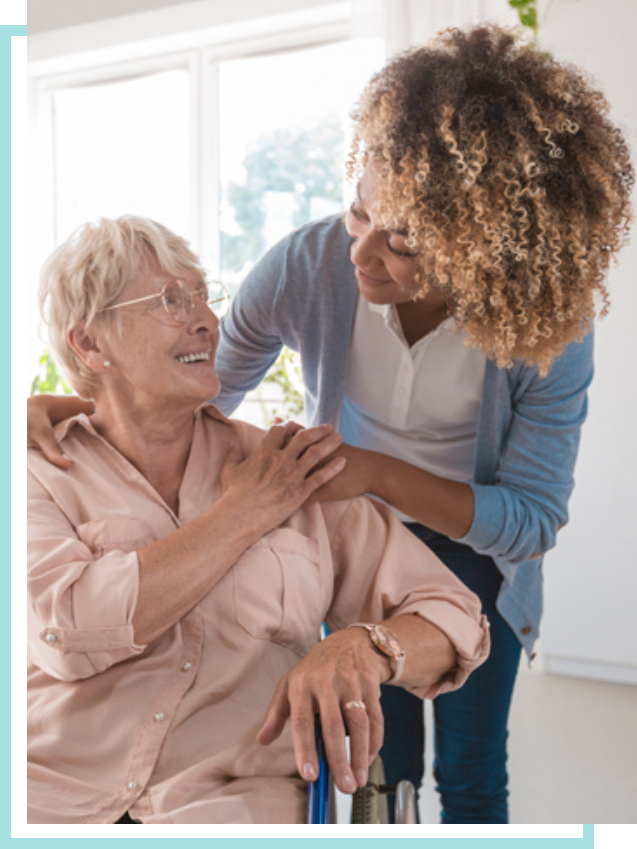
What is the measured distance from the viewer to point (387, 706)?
1.69 m

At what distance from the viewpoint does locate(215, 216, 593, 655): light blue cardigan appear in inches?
53.4

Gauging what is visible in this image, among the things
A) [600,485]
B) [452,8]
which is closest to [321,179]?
[452,8]

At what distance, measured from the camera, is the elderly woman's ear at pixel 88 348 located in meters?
1.31

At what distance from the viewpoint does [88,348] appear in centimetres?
133

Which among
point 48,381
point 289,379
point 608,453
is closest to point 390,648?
point 608,453

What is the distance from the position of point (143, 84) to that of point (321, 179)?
0.86 meters

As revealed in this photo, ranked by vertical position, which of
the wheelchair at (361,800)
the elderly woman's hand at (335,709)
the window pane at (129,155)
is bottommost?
the wheelchair at (361,800)

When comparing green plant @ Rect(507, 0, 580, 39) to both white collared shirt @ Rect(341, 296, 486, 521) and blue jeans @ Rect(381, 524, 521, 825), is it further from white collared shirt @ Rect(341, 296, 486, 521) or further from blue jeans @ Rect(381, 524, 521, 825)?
blue jeans @ Rect(381, 524, 521, 825)

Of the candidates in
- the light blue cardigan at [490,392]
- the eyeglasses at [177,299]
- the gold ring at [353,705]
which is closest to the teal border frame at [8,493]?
the gold ring at [353,705]

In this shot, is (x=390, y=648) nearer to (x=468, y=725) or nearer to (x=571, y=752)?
(x=468, y=725)

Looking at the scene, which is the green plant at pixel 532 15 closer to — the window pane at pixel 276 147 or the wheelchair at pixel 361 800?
the wheelchair at pixel 361 800

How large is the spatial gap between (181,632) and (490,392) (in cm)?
64

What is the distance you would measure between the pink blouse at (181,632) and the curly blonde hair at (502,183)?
0.41 metres

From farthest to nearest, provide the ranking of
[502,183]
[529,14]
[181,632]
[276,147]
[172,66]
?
[276,147] < [172,66] < [529,14] < [181,632] < [502,183]
